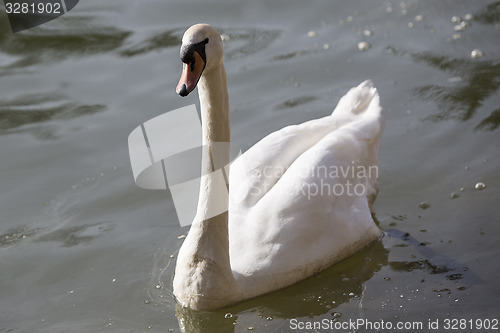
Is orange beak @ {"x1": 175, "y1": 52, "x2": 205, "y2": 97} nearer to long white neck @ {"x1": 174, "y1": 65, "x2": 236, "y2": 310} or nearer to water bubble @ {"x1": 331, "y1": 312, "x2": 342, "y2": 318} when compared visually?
long white neck @ {"x1": 174, "y1": 65, "x2": 236, "y2": 310}

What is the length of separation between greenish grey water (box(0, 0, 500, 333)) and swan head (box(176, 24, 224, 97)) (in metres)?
1.59

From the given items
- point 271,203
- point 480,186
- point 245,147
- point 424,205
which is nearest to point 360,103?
point 424,205

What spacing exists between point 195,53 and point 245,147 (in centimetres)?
306

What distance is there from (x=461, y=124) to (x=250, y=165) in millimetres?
2711

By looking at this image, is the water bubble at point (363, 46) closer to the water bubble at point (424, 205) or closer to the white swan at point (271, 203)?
the white swan at point (271, 203)

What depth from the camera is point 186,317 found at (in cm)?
526

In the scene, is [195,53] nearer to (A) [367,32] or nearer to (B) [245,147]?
(B) [245,147]

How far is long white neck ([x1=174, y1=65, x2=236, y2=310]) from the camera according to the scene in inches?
196

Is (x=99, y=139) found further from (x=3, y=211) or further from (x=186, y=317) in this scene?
(x=186, y=317)

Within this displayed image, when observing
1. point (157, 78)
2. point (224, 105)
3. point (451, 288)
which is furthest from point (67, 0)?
point (451, 288)

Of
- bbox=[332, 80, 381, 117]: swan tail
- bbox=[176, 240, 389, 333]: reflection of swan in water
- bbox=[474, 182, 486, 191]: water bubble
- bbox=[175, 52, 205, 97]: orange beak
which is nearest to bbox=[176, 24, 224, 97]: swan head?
bbox=[175, 52, 205, 97]: orange beak

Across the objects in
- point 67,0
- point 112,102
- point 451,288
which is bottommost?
point 451,288

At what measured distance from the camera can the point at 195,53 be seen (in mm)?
4562

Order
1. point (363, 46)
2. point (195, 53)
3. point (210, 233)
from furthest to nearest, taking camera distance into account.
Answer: point (363, 46), point (210, 233), point (195, 53)
